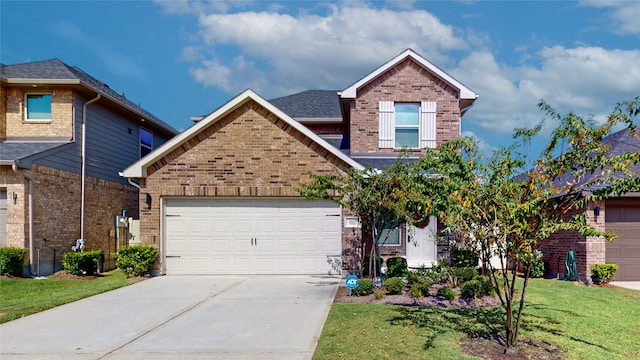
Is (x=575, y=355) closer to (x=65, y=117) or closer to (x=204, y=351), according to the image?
(x=204, y=351)

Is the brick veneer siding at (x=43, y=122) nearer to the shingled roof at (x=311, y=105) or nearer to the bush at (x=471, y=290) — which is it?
the shingled roof at (x=311, y=105)

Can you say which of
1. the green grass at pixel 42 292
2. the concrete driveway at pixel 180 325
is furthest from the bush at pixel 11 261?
the concrete driveway at pixel 180 325

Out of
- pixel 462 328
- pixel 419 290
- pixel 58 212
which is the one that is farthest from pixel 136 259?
pixel 462 328

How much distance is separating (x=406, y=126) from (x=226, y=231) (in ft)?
22.0

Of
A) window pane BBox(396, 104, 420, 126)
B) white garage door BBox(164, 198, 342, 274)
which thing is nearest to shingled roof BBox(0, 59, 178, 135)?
white garage door BBox(164, 198, 342, 274)

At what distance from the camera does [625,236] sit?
13211 mm

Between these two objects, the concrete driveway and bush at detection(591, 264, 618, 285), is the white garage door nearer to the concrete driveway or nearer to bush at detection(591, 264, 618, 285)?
the concrete driveway

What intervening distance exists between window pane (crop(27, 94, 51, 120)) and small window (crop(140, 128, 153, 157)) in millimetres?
4891

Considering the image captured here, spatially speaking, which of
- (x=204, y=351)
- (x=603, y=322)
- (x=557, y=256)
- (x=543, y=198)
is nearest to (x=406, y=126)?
(x=557, y=256)

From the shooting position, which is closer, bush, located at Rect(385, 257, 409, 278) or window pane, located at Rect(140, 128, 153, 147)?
bush, located at Rect(385, 257, 409, 278)

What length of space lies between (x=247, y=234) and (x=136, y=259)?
3087 mm

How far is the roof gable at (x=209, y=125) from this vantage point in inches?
526

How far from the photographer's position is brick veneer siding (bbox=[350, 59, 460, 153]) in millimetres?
15484

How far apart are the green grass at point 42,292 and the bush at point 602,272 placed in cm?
1224
